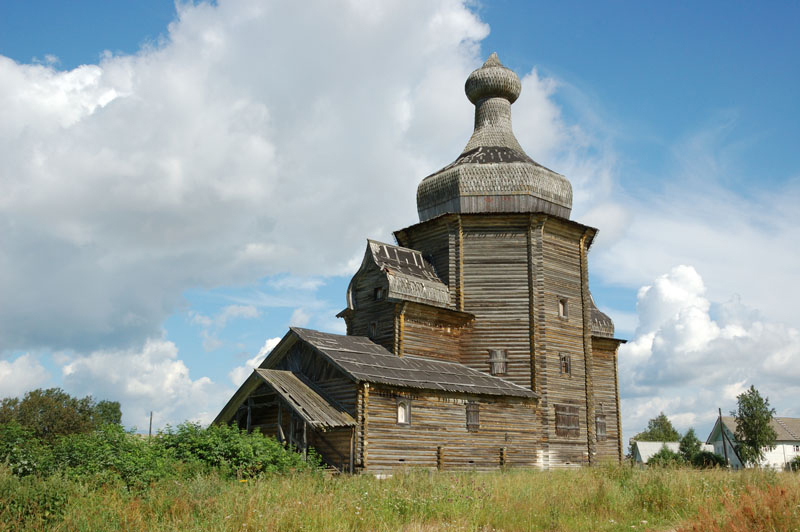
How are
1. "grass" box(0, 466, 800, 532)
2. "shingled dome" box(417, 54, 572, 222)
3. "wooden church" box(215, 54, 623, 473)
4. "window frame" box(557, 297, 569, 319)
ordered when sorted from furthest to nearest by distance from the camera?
"shingled dome" box(417, 54, 572, 222) → "window frame" box(557, 297, 569, 319) → "wooden church" box(215, 54, 623, 473) → "grass" box(0, 466, 800, 532)

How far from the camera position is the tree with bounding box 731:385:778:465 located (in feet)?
147

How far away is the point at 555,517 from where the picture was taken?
38.4 ft

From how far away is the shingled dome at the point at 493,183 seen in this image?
2948cm

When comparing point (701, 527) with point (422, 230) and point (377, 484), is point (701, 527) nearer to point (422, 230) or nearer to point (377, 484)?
point (377, 484)

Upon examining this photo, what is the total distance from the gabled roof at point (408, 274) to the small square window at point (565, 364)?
552 cm

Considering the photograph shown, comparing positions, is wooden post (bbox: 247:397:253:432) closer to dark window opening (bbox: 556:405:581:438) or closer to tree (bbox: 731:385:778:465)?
dark window opening (bbox: 556:405:581:438)

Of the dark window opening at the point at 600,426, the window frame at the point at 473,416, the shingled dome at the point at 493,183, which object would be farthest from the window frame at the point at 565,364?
the shingled dome at the point at 493,183

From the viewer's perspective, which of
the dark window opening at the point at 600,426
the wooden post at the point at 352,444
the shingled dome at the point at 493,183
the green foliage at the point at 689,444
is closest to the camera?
the wooden post at the point at 352,444

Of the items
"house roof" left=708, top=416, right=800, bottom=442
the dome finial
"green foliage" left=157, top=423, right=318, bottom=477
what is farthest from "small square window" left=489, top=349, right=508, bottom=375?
"house roof" left=708, top=416, right=800, bottom=442

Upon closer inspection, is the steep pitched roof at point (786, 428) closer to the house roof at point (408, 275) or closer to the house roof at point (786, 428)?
the house roof at point (786, 428)

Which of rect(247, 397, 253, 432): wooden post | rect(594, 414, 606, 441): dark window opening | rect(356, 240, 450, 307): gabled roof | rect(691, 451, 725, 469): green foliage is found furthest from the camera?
rect(691, 451, 725, 469): green foliage

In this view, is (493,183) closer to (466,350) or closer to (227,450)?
(466,350)

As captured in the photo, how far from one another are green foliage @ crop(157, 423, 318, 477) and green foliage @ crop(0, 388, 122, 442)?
33.9 m

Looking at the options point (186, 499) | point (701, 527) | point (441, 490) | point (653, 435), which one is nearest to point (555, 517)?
point (441, 490)
